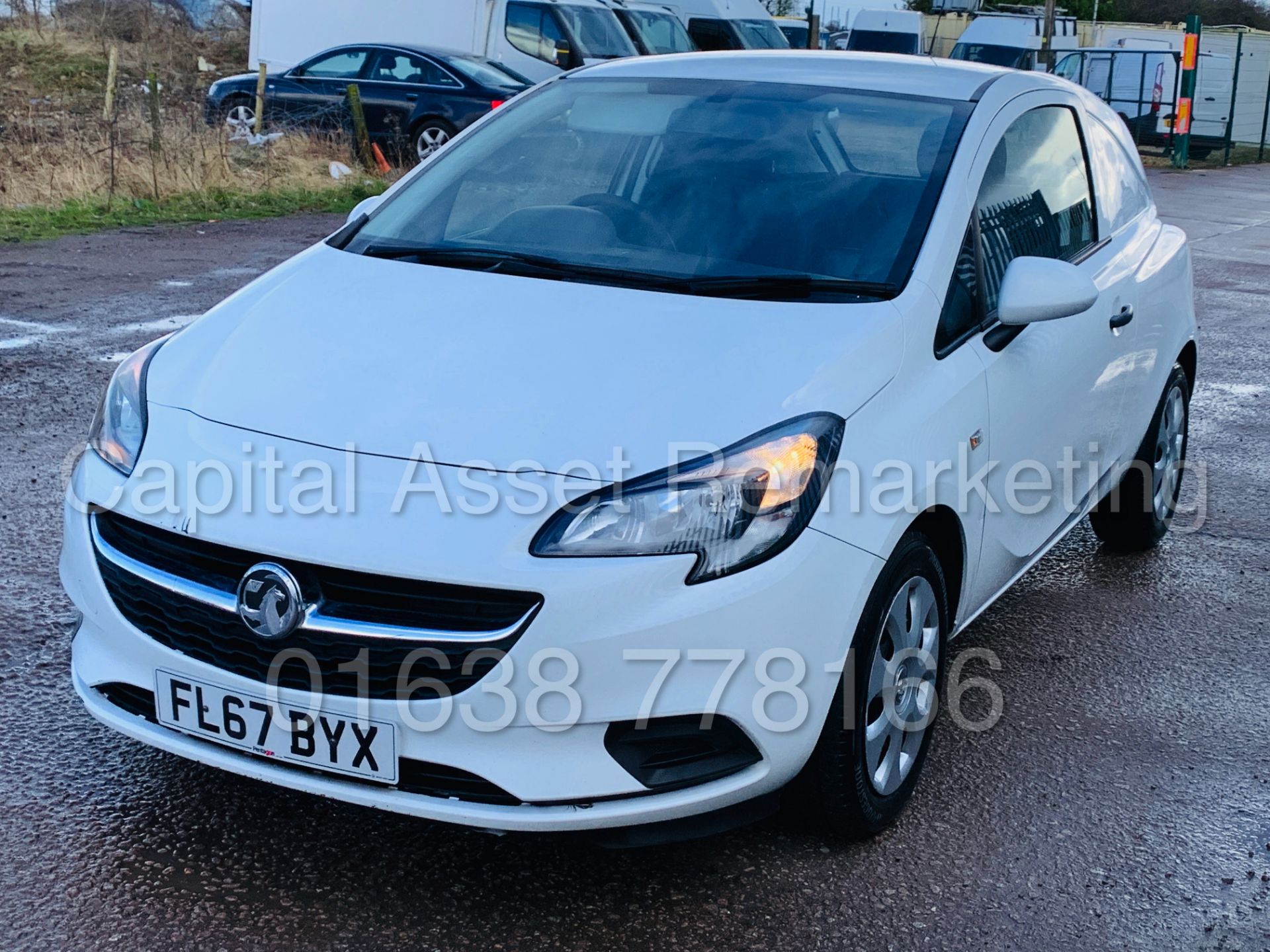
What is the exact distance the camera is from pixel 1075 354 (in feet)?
13.2

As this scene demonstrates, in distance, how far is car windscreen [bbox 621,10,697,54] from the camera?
63.3 ft

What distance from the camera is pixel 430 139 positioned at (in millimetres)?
15812

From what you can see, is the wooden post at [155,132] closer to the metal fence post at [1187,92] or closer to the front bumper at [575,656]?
the front bumper at [575,656]

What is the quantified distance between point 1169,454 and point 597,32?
1442 centimetres

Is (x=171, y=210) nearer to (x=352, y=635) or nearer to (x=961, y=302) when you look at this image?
(x=961, y=302)

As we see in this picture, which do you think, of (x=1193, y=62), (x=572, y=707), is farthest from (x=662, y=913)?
(x=1193, y=62)

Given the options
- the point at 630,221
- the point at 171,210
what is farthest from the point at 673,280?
the point at 171,210

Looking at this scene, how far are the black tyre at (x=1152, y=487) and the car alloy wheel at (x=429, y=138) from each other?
37.7 ft

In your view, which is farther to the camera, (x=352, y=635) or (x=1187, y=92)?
(x=1187, y=92)

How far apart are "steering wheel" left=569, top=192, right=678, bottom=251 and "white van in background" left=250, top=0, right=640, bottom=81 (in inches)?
564

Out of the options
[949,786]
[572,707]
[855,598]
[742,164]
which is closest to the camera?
→ [572,707]

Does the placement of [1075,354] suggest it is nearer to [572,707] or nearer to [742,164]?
[742,164]

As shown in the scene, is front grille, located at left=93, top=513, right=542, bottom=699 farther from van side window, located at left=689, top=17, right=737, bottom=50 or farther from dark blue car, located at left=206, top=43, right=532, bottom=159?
van side window, located at left=689, top=17, right=737, bottom=50

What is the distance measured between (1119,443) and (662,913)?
8.00 feet
